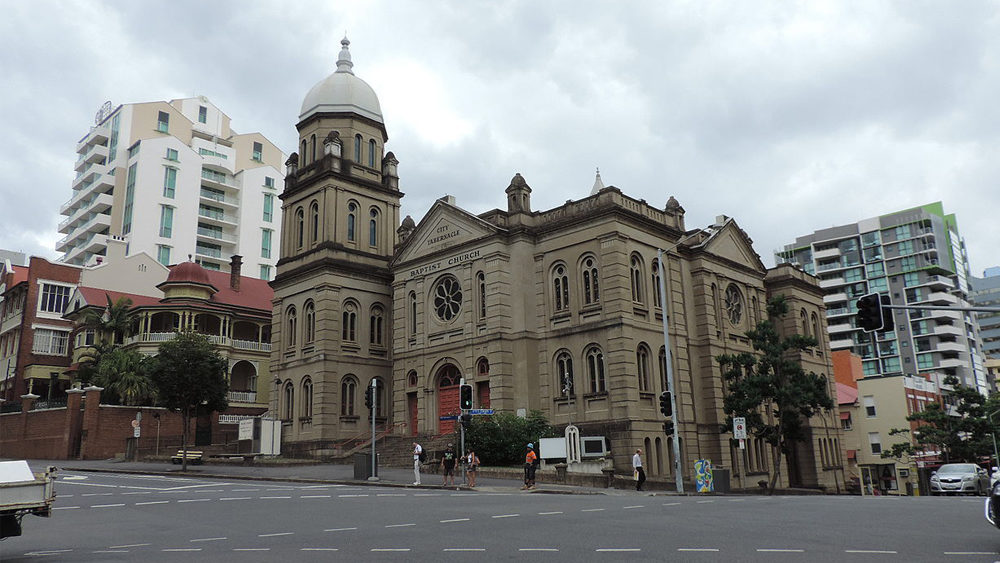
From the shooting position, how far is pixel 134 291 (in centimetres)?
6738

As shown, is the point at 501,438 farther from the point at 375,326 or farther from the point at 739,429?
the point at 375,326

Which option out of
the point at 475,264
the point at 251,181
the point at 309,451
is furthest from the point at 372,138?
the point at 251,181

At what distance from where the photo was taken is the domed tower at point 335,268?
44.6 meters

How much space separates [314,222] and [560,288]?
17.0 meters

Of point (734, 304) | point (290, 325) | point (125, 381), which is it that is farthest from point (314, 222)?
point (734, 304)

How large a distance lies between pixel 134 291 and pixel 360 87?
98.9ft

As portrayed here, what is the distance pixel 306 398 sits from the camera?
45.1 metres

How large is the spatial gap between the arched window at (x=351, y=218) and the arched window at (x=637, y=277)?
58.1ft

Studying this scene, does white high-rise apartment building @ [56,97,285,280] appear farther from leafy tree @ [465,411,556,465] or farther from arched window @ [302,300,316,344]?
leafy tree @ [465,411,556,465]

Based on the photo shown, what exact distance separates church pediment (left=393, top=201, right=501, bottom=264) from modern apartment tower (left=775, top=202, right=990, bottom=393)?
243 ft

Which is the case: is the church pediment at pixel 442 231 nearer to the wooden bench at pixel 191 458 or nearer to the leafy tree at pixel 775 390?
the leafy tree at pixel 775 390

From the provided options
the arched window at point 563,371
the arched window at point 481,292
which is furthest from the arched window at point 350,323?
the arched window at point 563,371

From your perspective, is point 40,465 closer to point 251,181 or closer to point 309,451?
point 309,451

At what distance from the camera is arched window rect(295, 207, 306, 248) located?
48938mm
